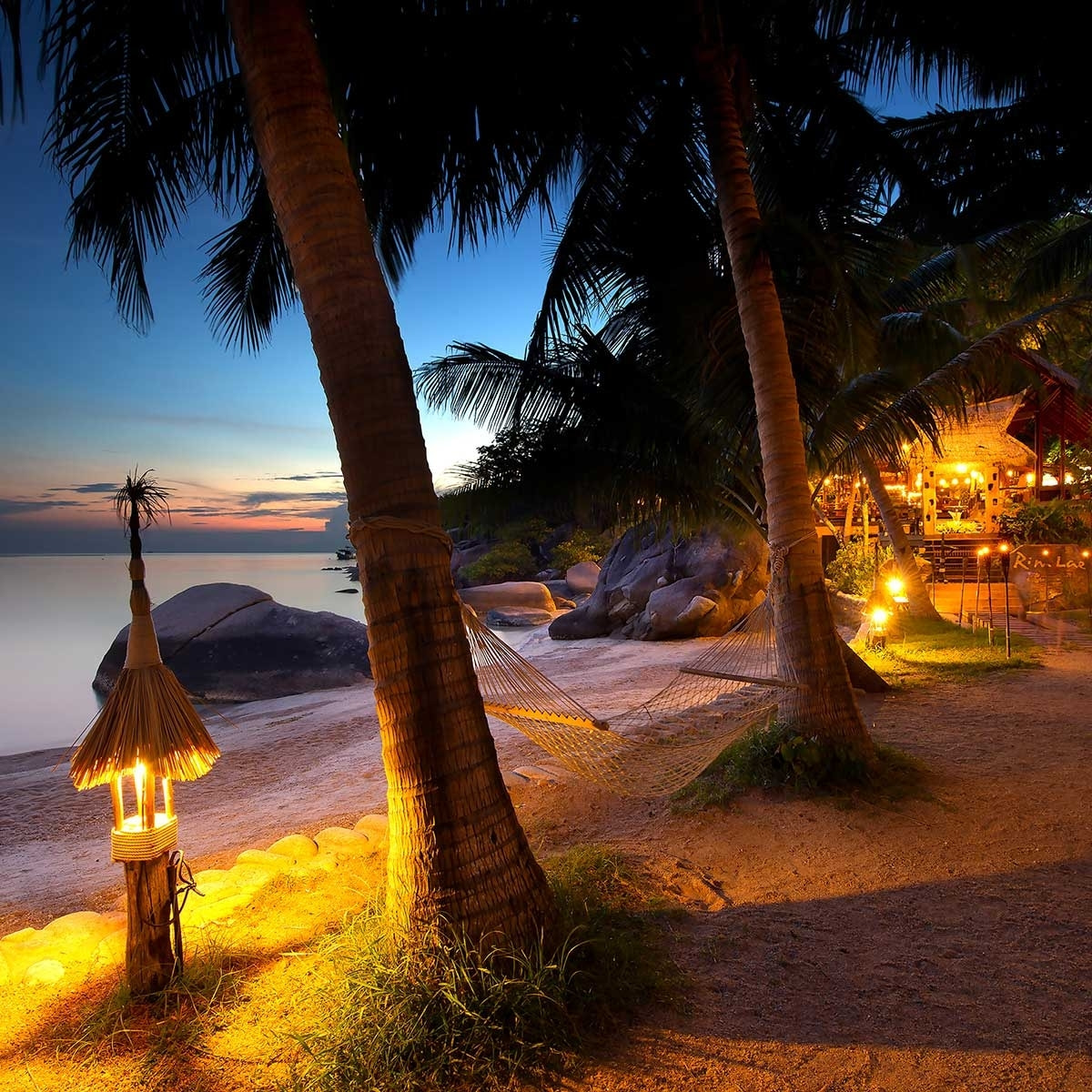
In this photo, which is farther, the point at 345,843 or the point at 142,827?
the point at 345,843

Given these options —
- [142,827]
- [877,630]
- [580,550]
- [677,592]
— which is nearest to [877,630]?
[877,630]

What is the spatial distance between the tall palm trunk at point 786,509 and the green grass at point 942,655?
2438 mm

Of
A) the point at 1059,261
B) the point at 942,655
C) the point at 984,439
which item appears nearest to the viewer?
the point at 942,655

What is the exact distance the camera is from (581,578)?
17219 mm

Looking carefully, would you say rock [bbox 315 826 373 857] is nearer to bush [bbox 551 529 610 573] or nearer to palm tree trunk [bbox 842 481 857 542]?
palm tree trunk [bbox 842 481 857 542]

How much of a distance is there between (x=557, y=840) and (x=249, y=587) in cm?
691

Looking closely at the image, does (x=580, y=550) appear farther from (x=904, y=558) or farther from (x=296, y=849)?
(x=296, y=849)

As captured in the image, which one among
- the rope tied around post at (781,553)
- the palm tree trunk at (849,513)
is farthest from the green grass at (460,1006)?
the palm tree trunk at (849,513)

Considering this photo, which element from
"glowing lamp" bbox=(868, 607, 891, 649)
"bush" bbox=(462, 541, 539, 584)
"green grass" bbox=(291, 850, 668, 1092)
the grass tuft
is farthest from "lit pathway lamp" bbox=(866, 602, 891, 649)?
"bush" bbox=(462, 541, 539, 584)

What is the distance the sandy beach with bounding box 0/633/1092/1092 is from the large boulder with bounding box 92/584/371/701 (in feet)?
10.1

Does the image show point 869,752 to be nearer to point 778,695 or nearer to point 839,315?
point 778,695

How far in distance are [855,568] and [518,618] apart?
6389 mm

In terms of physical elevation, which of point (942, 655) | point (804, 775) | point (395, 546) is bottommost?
point (942, 655)

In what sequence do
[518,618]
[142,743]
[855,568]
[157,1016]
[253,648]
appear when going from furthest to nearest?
[518,618] < [855,568] < [253,648] < [142,743] < [157,1016]
